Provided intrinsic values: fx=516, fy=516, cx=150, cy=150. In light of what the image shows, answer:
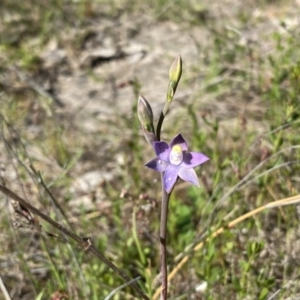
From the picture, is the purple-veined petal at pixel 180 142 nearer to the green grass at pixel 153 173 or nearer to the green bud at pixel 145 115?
the green bud at pixel 145 115

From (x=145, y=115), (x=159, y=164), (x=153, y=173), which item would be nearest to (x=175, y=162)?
(x=159, y=164)

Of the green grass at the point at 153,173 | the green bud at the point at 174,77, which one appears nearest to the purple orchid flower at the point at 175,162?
the green bud at the point at 174,77

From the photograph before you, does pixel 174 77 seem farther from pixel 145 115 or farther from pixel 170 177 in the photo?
pixel 170 177

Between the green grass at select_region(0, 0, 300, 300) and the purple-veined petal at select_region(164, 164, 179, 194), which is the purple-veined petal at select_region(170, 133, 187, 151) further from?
the green grass at select_region(0, 0, 300, 300)

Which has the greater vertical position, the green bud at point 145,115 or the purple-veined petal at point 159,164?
the green bud at point 145,115

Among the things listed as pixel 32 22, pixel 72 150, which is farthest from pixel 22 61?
pixel 72 150

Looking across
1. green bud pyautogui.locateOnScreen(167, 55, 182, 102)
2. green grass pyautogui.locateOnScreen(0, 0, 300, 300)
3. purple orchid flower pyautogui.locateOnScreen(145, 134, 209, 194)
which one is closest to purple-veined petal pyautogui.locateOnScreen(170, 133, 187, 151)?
purple orchid flower pyautogui.locateOnScreen(145, 134, 209, 194)

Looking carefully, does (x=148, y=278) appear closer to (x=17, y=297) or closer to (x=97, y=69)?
(x=17, y=297)
